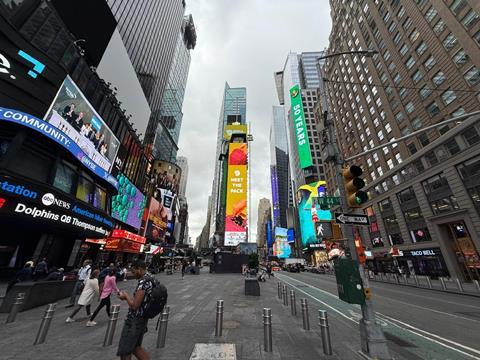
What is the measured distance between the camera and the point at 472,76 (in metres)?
25.3

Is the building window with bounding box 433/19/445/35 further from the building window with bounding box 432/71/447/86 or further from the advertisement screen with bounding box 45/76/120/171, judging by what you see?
the advertisement screen with bounding box 45/76/120/171

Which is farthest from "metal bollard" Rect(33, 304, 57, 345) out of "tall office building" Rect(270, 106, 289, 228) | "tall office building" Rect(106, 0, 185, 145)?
"tall office building" Rect(270, 106, 289, 228)

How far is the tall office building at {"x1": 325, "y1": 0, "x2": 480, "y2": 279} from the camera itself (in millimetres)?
25438

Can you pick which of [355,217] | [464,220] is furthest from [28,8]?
[464,220]

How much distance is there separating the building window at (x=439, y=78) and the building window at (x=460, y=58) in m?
1.86

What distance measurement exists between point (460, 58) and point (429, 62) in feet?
15.2

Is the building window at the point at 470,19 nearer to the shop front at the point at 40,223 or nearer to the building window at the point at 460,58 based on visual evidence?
the building window at the point at 460,58

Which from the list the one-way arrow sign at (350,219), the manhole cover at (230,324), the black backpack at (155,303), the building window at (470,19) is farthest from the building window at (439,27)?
the black backpack at (155,303)

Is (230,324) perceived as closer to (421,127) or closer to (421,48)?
(421,127)

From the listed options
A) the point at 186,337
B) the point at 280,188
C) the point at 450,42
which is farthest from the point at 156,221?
the point at 280,188

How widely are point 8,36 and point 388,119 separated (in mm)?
48972

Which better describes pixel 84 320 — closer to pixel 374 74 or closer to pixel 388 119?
pixel 388 119

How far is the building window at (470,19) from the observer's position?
25109mm

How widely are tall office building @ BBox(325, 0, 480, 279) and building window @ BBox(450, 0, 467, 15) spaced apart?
122 mm
